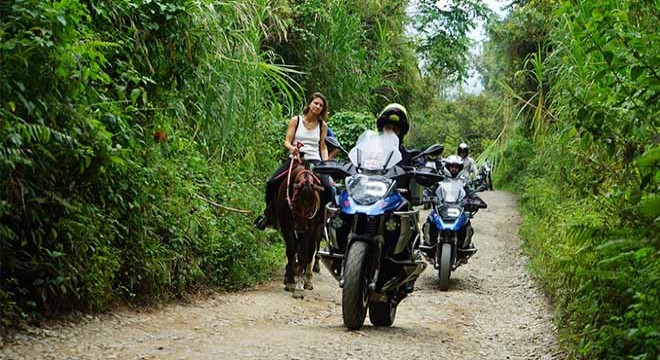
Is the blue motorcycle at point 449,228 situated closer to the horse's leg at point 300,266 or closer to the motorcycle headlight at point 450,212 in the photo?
the motorcycle headlight at point 450,212

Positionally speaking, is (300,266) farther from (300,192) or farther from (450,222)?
(450,222)

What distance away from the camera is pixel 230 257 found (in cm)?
988

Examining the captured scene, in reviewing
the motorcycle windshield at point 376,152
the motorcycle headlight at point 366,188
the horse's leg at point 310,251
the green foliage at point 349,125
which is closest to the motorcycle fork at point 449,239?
the horse's leg at point 310,251

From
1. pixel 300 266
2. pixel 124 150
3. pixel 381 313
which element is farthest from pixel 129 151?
pixel 300 266

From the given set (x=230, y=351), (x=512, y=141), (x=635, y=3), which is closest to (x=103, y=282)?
(x=230, y=351)

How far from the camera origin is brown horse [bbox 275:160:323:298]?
370 inches

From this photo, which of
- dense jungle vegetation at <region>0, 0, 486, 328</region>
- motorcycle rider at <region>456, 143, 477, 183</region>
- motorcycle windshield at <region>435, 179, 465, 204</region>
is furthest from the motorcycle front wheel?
motorcycle rider at <region>456, 143, 477, 183</region>

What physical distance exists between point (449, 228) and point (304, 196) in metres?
3.04

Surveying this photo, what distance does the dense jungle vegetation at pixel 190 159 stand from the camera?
5484mm

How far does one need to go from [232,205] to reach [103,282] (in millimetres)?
3874

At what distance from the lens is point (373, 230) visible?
6914 millimetres

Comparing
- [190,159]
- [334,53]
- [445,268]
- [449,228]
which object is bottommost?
[445,268]

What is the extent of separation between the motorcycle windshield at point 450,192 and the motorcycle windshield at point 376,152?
4.78 metres

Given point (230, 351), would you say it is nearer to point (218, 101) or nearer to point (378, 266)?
point (378, 266)
